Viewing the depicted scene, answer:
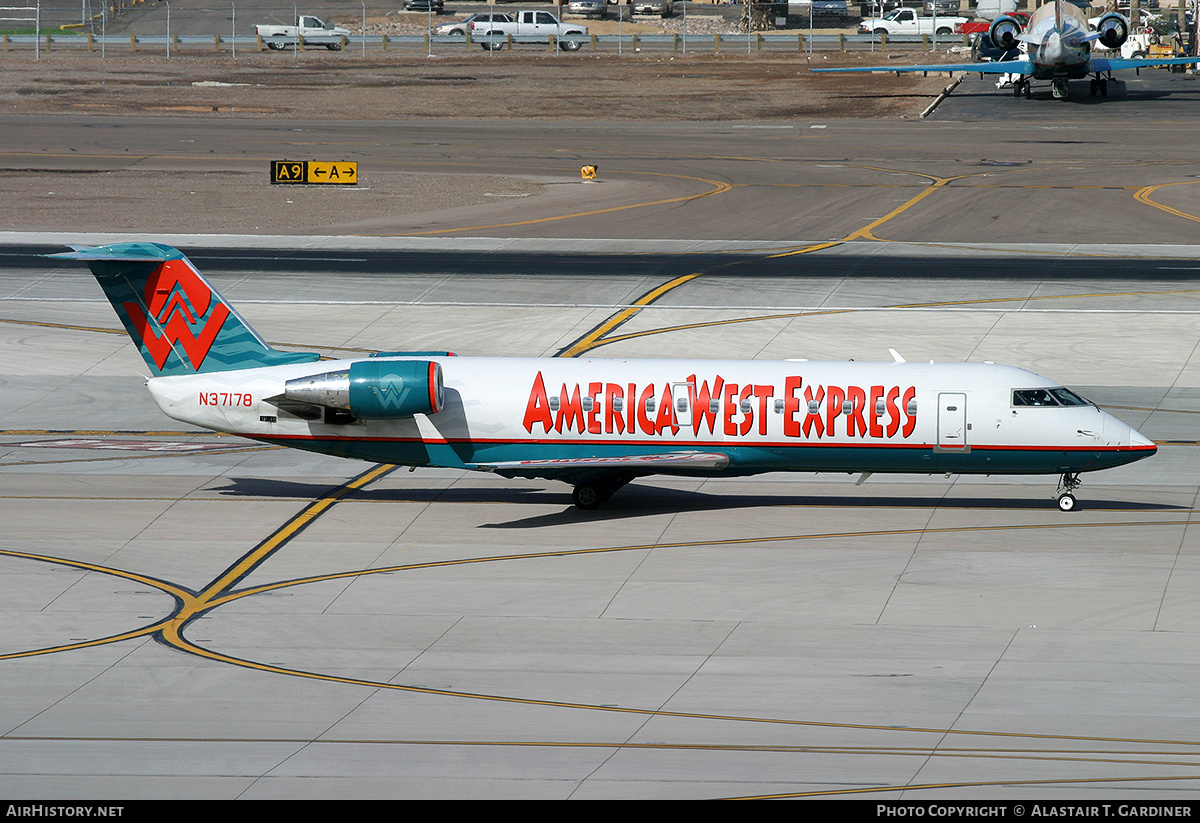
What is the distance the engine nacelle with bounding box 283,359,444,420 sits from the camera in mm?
28797

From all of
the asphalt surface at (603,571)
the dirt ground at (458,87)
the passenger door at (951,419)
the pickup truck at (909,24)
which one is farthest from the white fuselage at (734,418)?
the pickup truck at (909,24)

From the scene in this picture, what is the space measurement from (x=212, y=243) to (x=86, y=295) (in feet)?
27.2

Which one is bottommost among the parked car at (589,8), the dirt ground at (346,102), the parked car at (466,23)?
the dirt ground at (346,102)

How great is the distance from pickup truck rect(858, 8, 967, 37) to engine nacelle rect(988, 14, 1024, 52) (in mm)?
34255

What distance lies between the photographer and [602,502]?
30188 mm

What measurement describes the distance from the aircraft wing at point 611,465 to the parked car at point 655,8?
123915mm

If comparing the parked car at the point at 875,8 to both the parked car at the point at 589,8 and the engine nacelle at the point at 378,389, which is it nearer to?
the parked car at the point at 589,8

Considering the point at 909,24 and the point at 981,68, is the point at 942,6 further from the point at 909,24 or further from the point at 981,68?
the point at 981,68

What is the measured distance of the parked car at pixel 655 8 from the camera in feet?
478

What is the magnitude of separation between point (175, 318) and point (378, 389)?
17.2ft

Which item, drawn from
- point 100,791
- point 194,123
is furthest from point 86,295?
point 194,123

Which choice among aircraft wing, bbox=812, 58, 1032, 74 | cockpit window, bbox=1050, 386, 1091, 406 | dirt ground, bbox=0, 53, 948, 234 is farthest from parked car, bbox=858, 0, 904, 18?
cockpit window, bbox=1050, 386, 1091, 406

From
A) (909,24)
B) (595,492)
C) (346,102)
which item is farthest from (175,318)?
(909,24)

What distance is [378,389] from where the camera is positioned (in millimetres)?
28891
